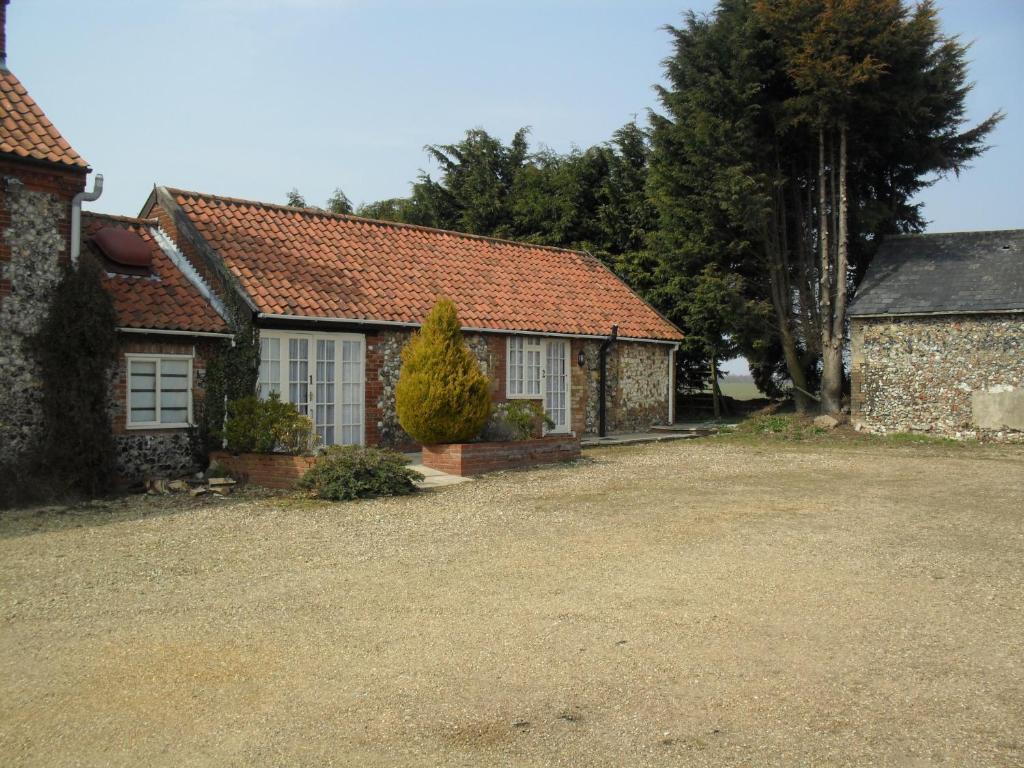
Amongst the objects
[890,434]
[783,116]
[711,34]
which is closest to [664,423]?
[890,434]

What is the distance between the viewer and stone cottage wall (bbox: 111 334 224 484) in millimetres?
13508

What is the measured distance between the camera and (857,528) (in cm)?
985

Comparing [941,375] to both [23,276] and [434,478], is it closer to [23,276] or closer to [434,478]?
[434,478]

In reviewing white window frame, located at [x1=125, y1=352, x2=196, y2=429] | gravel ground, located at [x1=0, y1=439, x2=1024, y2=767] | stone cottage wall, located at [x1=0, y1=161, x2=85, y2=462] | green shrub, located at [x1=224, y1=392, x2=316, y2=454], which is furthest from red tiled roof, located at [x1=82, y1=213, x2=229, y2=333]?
gravel ground, located at [x1=0, y1=439, x2=1024, y2=767]

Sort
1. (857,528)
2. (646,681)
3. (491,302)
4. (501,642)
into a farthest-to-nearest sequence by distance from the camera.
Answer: (491,302) → (857,528) → (501,642) → (646,681)

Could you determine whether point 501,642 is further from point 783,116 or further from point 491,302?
point 783,116

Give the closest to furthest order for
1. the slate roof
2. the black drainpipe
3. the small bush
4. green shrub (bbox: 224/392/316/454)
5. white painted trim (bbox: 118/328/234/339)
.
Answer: white painted trim (bbox: 118/328/234/339) < green shrub (bbox: 224/392/316/454) < the small bush < the slate roof < the black drainpipe

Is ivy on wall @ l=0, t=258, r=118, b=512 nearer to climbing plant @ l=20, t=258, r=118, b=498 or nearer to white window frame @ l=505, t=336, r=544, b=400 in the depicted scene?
climbing plant @ l=20, t=258, r=118, b=498

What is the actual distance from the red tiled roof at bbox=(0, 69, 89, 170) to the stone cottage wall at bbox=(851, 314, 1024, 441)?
18361 millimetres

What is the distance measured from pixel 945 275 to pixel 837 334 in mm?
3026

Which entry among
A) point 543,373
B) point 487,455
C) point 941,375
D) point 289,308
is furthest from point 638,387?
point 289,308

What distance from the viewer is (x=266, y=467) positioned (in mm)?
13312

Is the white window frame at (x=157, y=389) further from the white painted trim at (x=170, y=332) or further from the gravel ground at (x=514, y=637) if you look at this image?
the gravel ground at (x=514, y=637)

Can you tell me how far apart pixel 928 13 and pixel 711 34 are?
544cm
